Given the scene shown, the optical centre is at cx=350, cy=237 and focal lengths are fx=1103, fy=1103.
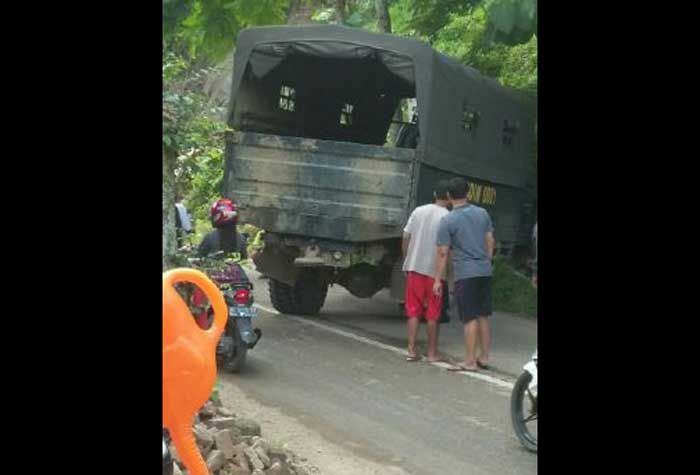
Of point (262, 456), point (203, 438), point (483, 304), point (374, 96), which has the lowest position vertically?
point (262, 456)

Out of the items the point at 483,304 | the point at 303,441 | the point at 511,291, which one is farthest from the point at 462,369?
the point at 511,291

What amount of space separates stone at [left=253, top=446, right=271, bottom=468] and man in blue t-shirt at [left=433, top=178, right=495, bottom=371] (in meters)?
3.79

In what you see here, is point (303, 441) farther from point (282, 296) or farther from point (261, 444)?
point (282, 296)

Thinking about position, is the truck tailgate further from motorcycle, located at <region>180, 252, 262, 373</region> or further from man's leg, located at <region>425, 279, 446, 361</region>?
motorcycle, located at <region>180, 252, 262, 373</region>

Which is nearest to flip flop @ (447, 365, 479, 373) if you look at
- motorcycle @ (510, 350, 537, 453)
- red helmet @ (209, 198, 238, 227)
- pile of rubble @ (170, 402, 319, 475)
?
red helmet @ (209, 198, 238, 227)

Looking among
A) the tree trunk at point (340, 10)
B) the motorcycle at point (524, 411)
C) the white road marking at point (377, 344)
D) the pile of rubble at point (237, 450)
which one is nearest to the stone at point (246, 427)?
the pile of rubble at point (237, 450)

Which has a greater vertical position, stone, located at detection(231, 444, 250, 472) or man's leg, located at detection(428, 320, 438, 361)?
stone, located at detection(231, 444, 250, 472)

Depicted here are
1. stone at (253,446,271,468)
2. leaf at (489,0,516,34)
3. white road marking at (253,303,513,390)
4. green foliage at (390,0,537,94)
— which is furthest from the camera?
green foliage at (390,0,537,94)

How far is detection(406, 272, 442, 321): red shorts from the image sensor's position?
925cm

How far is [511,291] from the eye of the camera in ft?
46.1

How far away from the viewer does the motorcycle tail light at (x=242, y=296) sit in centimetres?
795

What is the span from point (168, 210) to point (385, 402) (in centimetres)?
205
